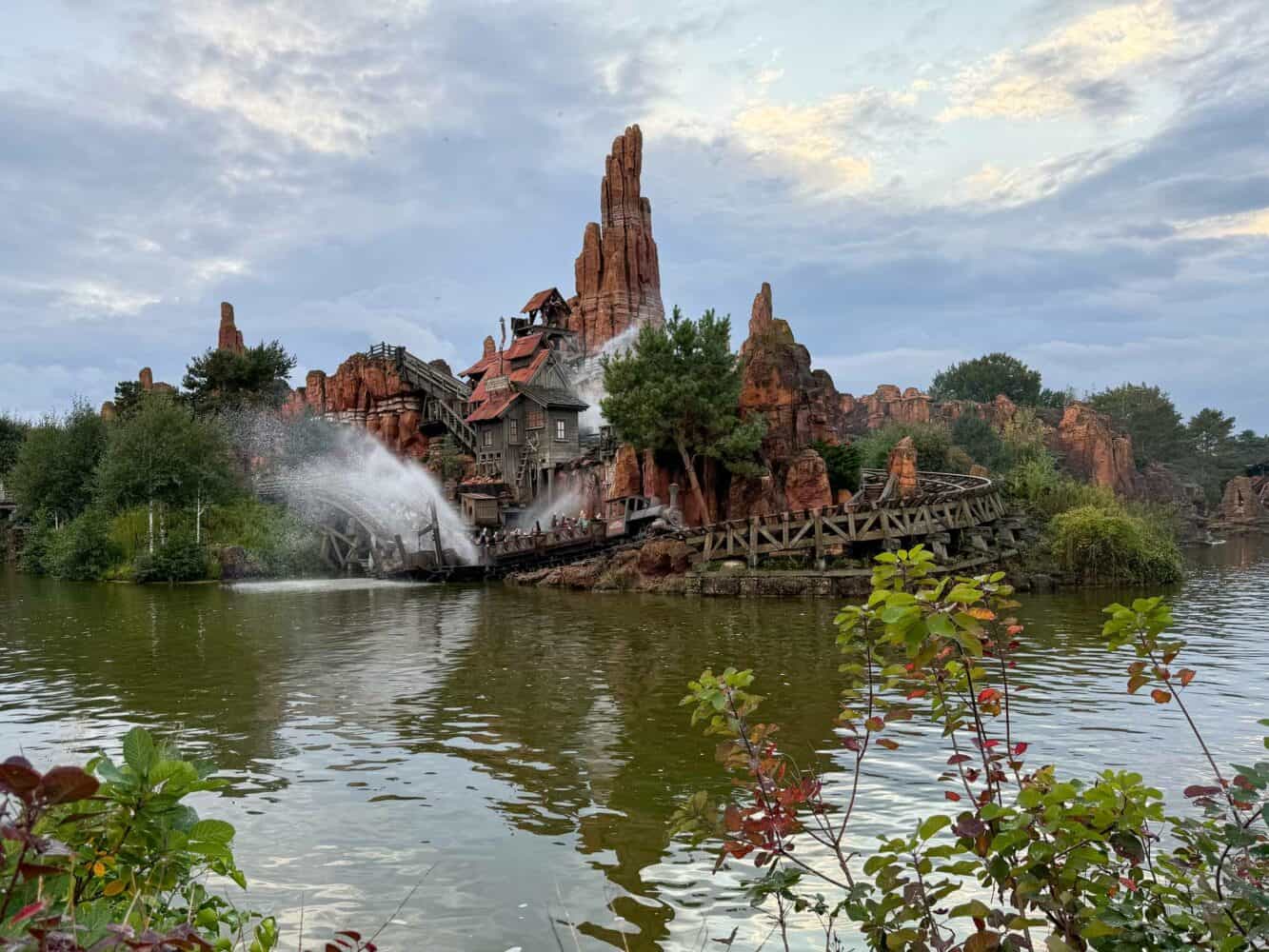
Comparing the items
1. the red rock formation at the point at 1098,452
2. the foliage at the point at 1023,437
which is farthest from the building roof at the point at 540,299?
the red rock formation at the point at 1098,452

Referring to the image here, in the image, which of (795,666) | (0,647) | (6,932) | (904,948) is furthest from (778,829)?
(0,647)

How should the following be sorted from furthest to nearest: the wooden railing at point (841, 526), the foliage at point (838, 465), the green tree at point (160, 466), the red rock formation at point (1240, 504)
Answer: the red rock formation at point (1240, 504) → the green tree at point (160, 466) → the foliage at point (838, 465) → the wooden railing at point (841, 526)

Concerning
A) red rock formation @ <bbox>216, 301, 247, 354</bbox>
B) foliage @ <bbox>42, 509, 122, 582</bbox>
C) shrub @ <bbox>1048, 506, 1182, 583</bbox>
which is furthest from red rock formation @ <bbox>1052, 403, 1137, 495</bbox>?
red rock formation @ <bbox>216, 301, 247, 354</bbox>

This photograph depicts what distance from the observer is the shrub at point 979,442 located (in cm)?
6253

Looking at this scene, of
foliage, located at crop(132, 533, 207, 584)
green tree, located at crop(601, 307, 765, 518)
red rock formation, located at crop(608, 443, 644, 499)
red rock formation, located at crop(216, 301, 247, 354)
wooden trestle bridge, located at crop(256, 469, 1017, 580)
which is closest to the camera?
wooden trestle bridge, located at crop(256, 469, 1017, 580)

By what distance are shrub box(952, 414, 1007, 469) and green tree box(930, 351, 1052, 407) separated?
3048 centimetres

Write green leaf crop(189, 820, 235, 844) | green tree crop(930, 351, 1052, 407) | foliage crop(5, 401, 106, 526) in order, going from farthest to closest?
1. green tree crop(930, 351, 1052, 407)
2. foliage crop(5, 401, 106, 526)
3. green leaf crop(189, 820, 235, 844)

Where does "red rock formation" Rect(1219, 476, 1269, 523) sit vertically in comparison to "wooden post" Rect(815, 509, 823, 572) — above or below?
above

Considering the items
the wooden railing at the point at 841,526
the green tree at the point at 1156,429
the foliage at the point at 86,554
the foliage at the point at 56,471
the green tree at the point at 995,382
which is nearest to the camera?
the wooden railing at the point at 841,526

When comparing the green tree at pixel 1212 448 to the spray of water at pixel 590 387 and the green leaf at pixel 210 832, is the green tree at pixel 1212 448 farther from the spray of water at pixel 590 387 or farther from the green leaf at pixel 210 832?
the green leaf at pixel 210 832

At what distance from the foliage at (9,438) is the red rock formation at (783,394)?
183 feet

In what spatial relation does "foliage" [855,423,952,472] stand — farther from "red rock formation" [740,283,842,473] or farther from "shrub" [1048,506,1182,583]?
"shrub" [1048,506,1182,583]

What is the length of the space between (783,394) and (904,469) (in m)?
7.08

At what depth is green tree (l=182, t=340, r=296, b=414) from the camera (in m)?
62.2
